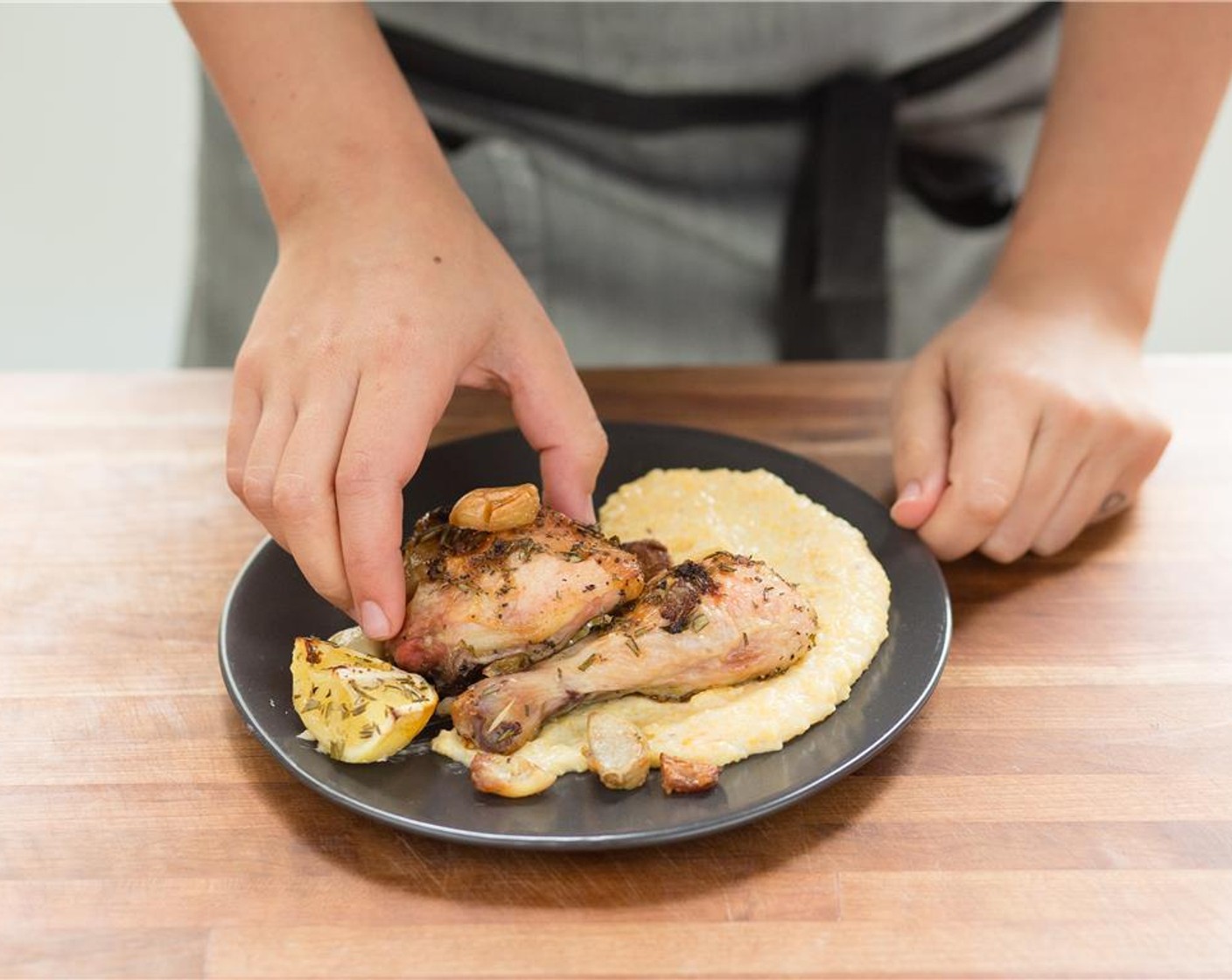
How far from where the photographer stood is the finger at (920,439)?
4.49 ft

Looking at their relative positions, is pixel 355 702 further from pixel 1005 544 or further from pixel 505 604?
pixel 1005 544

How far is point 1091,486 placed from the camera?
1414 millimetres

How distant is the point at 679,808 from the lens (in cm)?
98

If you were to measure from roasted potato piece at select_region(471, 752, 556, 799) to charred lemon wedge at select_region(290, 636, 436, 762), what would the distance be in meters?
0.07

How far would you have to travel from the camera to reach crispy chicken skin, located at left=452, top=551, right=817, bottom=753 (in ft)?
3.56

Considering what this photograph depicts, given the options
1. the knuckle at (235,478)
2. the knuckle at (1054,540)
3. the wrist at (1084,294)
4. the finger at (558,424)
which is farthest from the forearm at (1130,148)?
the knuckle at (235,478)

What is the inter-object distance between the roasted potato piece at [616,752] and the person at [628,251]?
21cm

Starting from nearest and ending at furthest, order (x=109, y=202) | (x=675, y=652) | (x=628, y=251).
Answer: (x=675, y=652), (x=628, y=251), (x=109, y=202)

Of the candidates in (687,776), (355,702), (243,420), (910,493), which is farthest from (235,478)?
(910,493)

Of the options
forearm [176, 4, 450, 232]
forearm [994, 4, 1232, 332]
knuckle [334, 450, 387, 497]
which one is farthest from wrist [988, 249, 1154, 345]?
knuckle [334, 450, 387, 497]

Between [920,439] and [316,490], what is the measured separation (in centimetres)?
67

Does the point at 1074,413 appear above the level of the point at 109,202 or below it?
above

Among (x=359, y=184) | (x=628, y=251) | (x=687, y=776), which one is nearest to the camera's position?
(x=687, y=776)

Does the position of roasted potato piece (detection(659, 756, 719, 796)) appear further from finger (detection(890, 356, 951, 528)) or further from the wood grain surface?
finger (detection(890, 356, 951, 528))
